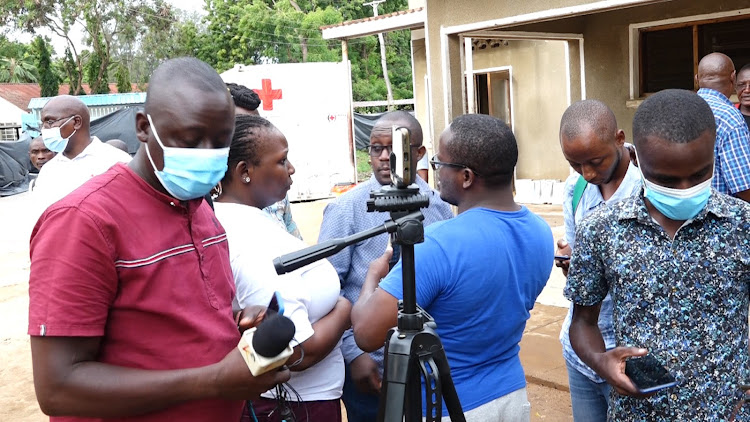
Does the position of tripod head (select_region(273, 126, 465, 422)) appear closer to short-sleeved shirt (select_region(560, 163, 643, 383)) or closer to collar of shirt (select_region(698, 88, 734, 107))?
short-sleeved shirt (select_region(560, 163, 643, 383))

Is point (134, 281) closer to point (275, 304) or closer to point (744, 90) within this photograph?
point (275, 304)

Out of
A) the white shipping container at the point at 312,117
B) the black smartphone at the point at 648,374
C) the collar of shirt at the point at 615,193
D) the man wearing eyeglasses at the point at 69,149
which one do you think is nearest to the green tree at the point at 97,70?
the white shipping container at the point at 312,117

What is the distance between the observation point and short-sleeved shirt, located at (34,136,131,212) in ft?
15.4

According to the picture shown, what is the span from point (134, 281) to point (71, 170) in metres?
3.65

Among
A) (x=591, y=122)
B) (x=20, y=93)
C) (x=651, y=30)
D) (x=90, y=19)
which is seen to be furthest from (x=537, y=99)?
(x=20, y=93)

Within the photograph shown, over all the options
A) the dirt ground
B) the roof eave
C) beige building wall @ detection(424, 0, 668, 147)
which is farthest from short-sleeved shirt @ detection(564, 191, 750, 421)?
the roof eave

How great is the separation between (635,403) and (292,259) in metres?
1.14

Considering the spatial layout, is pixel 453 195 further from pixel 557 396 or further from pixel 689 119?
pixel 557 396

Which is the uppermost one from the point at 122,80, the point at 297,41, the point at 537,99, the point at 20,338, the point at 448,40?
the point at 297,41

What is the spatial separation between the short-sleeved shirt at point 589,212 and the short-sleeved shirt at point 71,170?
9.78 feet

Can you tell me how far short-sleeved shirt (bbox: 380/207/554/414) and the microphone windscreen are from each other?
693 millimetres

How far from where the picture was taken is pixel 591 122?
113 inches

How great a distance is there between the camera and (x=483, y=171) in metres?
2.31

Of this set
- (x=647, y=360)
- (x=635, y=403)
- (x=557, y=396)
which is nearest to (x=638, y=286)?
(x=647, y=360)
